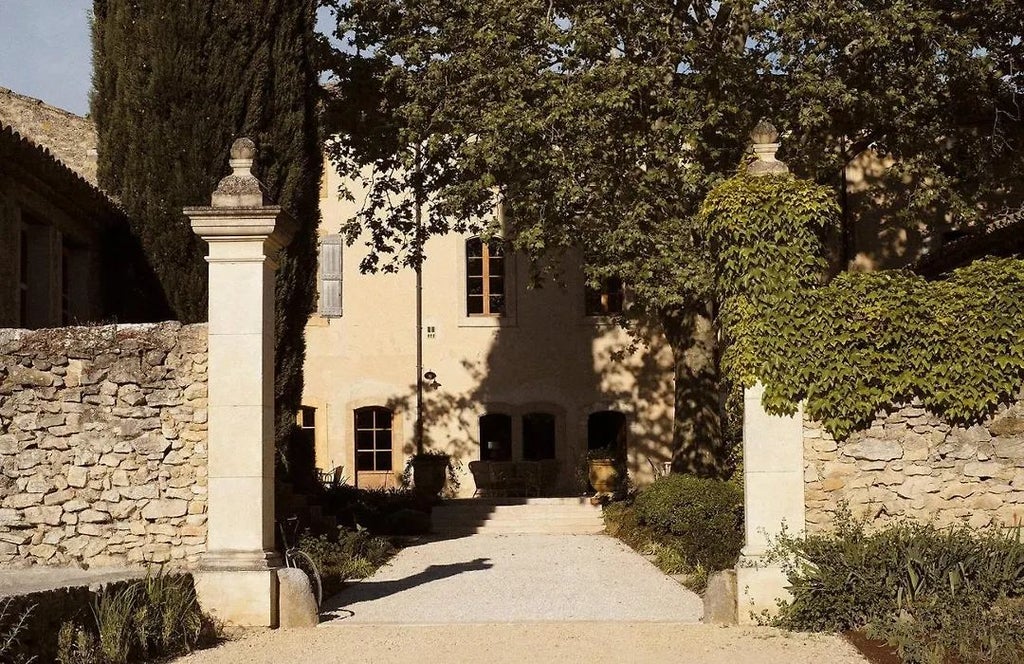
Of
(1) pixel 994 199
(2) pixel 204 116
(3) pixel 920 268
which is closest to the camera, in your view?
(2) pixel 204 116

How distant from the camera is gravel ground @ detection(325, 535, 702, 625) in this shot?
31.6ft

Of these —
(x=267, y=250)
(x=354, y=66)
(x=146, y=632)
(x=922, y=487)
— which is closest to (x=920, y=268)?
(x=354, y=66)

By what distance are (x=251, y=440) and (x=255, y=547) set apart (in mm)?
755

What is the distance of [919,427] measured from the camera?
28.0ft

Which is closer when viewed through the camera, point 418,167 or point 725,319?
point 725,319

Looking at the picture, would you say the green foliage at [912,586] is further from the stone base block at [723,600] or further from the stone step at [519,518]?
the stone step at [519,518]

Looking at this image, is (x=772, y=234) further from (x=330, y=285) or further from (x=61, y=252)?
(x=330, y=285)

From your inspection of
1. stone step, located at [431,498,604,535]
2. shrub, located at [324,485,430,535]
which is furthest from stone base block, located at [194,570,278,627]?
stone step, located at [431,498,604,535]

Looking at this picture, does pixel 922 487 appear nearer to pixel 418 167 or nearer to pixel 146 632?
pixel 146 632

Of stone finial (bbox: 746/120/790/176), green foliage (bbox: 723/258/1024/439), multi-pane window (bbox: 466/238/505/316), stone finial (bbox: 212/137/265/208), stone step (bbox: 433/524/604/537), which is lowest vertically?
stone step (bbox: 433/524/604/537)

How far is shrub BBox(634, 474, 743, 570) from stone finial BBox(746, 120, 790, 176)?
4.20m

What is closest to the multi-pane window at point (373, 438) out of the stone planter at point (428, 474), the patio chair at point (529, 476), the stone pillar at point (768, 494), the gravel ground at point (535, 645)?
the stone planter at point (428, 474)

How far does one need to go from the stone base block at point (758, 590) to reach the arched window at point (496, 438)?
1386 cm

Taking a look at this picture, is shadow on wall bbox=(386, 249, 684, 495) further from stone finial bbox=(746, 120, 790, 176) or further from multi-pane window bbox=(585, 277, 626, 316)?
stone finial bbox=(746, 120, 790, 176)
